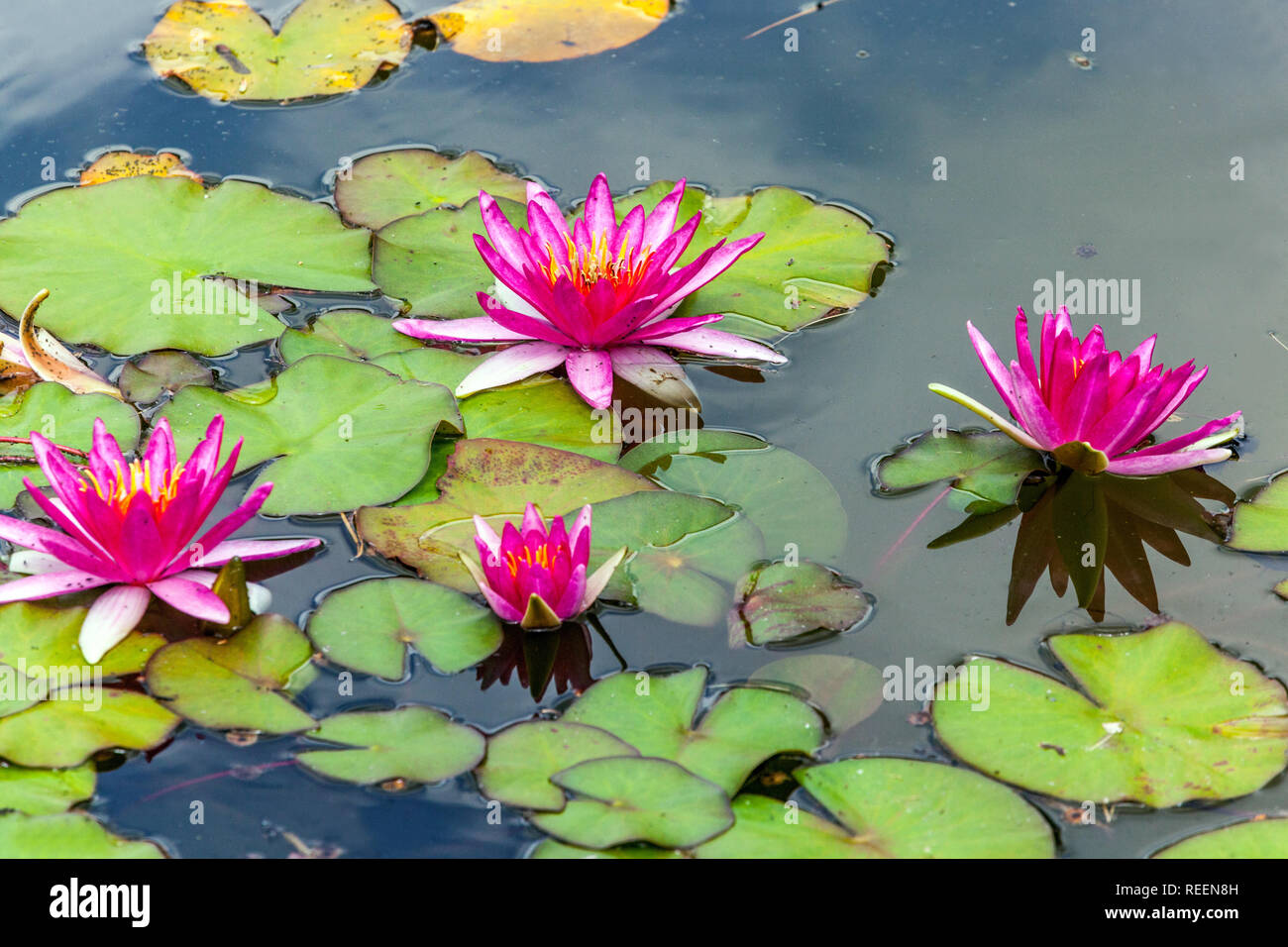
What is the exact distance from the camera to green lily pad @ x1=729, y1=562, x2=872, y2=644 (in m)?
2.40

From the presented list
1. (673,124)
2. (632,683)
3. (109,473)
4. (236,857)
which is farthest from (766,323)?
(236,857)

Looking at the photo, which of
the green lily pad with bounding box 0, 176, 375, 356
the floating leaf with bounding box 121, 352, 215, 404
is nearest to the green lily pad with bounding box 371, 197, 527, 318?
the green lily pad with bounding box 0, 176, 375, 356

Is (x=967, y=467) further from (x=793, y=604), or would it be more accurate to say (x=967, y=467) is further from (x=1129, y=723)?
(x=1129, y=723)

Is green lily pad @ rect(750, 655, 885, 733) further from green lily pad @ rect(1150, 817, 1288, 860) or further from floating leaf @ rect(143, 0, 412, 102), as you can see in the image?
floating leaf @ rect(143, 0, 412, 102)

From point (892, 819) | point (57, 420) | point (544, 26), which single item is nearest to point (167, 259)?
point (57, 420)

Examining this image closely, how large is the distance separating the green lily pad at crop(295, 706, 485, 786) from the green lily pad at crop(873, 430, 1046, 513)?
116cm

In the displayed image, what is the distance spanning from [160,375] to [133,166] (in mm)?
1018

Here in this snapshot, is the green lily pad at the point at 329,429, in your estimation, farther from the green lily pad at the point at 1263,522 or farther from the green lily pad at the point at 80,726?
the green lily pad at the point at 1263,522

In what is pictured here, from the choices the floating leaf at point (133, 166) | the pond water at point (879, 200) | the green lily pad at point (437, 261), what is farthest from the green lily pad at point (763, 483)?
the floating leaf at point (133, 166)

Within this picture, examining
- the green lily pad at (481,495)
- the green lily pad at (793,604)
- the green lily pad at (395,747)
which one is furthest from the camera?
the green lily pad at (481,495)

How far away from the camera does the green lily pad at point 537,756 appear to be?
2070 millimetres

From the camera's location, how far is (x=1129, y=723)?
2.22 meters

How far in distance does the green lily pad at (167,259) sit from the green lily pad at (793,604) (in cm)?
149
